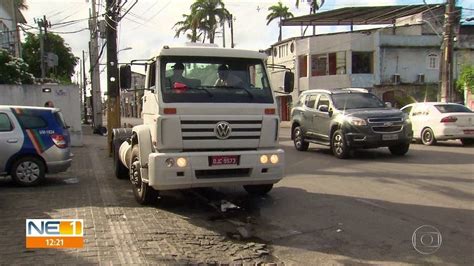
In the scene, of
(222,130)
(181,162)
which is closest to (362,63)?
(222,130)

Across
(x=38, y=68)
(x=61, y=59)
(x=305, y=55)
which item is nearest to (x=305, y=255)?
(x=305, y=55)

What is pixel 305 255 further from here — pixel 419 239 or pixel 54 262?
pixel 54 262

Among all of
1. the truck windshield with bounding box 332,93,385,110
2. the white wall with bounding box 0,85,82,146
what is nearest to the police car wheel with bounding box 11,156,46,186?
the truck windshield with bounding box 332,93,385,110

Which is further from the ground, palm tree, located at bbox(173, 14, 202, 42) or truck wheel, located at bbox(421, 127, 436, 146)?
palm tree, located at bbox(173, 14, 202, 42)

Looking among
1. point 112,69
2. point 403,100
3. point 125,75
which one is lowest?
point 403,100

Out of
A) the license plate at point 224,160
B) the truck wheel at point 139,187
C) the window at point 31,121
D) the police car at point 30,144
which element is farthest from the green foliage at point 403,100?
the license plate at point 224,160

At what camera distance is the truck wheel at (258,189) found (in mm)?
9200

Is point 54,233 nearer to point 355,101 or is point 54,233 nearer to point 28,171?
point 28,171

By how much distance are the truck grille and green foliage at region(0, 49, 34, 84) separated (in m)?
17.8

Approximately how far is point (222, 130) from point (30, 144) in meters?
5.10

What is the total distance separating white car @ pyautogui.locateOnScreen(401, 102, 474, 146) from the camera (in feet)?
55.3

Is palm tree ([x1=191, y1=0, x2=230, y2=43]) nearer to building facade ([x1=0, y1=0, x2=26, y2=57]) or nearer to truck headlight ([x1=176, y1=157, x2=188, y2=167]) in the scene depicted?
building facade ([x1=0, y1=0, x2=26, y2=57])

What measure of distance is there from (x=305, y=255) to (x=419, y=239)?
57.7 inches

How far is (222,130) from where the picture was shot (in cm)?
770
